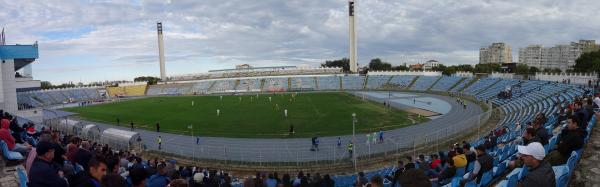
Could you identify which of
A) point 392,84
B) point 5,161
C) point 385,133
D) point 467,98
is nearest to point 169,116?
point 385,133

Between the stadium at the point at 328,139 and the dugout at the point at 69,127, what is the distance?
11 centimetres

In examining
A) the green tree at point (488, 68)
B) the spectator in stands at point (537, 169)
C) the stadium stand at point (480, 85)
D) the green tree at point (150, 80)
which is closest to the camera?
the spectator in stands at point (537, 169)

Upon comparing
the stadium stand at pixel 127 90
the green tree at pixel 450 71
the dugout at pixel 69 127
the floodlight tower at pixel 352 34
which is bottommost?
the dugout at pixel 69 127

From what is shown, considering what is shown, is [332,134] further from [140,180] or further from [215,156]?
[140,180]

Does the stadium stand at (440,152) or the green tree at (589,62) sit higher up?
the green tree at (589,62)

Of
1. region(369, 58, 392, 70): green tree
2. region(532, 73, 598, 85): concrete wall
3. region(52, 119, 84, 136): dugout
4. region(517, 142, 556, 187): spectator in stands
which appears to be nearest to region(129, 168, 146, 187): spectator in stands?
region(517, 142, 556, 187): spectator in stands

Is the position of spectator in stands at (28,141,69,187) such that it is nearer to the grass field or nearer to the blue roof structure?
the grass field

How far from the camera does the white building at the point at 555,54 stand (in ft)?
525

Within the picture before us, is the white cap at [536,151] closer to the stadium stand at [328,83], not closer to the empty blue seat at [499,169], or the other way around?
the empty blue seat at [499,169]

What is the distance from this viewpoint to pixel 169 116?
145 feet

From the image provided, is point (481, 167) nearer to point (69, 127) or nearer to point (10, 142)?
point (10, 142)

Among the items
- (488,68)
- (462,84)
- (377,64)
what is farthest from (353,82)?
(377,64)

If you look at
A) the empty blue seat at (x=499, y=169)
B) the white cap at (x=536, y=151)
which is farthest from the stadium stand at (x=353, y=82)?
the white cap at (x=536, y=151)

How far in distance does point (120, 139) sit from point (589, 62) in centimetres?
8069
